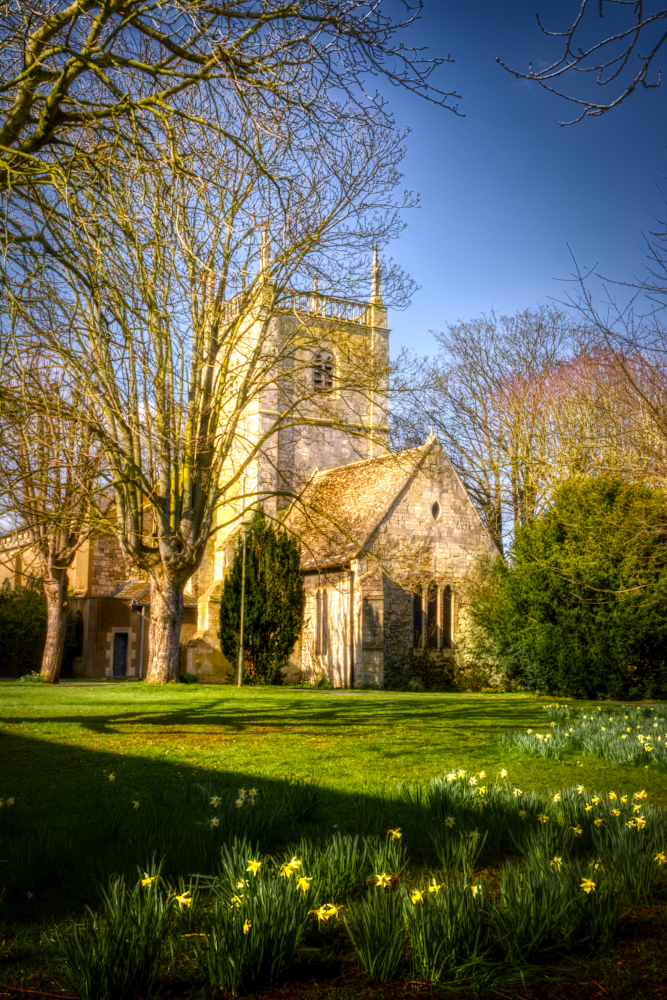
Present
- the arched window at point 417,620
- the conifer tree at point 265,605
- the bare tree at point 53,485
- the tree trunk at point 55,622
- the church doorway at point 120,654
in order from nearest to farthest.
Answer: the bare tree at point 53,485
the tree trunk at point 55,622
the conifer tree at point 265,605
the arched window at point 417,620
the church doorway at point 120,654

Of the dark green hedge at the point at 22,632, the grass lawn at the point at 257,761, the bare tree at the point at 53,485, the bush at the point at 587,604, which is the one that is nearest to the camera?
the grass lawn at the point at 257,761

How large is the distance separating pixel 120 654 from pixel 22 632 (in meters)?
4.01

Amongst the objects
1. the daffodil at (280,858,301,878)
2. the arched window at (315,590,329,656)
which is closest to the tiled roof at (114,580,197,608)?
the arched window at (315,590,329,656)

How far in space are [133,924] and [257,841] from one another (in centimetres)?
137

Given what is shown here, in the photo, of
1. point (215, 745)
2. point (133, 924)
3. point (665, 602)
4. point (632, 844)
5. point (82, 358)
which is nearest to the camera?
point (133, 924)

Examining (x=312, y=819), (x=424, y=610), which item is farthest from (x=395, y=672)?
(x=312, y=819)

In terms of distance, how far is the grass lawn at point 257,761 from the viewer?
332 cm

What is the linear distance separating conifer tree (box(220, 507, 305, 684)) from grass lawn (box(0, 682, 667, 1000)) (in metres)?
8.58

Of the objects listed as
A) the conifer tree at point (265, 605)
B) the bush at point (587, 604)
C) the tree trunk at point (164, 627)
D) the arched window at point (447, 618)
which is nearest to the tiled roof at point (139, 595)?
the conifer tree at point (265, 605)

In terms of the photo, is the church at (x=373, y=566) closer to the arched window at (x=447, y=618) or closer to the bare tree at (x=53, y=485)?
the arched window at (x=447, y=618)

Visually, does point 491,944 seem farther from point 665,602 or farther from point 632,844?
point 665,602

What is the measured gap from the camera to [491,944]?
3.15 metres

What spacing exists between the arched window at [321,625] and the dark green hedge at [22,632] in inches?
438

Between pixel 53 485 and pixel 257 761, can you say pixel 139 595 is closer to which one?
pixel 53 485
